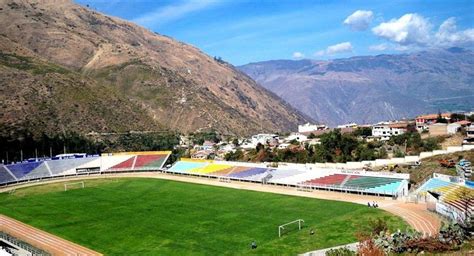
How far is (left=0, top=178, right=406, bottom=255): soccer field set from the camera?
111 feet

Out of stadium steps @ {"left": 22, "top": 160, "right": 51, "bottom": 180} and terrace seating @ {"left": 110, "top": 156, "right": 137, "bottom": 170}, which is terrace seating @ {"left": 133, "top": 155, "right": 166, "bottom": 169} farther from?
stadium steps @ {"left": 22, "top": 160, "right": 51, "bottom": 180}

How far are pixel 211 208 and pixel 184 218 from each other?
4.88 meters

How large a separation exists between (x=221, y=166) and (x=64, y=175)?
82.9 feet

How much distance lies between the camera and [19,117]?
331 ft

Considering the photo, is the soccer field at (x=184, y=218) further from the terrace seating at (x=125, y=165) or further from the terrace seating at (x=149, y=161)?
the terrace seating at (x=149, y=161)

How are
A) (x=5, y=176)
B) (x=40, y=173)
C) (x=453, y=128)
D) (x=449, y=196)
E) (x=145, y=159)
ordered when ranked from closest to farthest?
(x=449, y=196) < (x=5, y=176) < (x=40, y=173) < (x=145, y=159) < (x=453, y=128)

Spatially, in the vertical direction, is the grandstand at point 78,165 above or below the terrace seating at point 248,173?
above

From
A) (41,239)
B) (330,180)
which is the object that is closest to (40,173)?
(41,239)

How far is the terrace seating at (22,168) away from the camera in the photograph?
71250 millimetres

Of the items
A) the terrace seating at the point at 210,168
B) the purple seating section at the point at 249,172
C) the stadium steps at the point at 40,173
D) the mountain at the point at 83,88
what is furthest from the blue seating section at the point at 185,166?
the mountain at the point at 83,88

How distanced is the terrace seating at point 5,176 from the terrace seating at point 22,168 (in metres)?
0.97

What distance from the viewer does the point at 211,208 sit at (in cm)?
4731

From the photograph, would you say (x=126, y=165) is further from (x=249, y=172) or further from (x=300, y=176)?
(x=300, y=176)

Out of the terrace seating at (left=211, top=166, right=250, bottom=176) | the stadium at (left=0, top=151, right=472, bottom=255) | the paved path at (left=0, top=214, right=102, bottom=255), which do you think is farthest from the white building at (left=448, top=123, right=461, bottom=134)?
the paved path at (left=0, top=214, right=102, bottom=255)
